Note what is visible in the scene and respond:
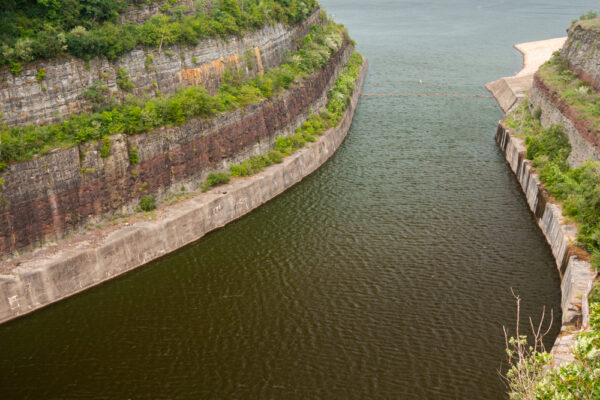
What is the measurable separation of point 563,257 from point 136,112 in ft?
79.3

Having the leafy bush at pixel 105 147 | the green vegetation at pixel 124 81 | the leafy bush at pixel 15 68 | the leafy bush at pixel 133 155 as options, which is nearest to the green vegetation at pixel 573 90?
the leafy bush at pixel 133 155

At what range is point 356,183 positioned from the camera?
132 ft

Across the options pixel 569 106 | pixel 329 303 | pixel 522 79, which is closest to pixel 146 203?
pixel 329 303

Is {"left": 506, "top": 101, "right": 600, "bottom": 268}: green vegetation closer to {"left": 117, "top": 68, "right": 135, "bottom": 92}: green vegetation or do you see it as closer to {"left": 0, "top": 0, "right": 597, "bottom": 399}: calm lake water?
{"left": 0, "top": 0, "right": 597, "bottom": 399}: calm lake water

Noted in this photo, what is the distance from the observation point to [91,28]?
31.8 meters

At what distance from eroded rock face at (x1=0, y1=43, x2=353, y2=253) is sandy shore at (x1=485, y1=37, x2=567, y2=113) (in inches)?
1143

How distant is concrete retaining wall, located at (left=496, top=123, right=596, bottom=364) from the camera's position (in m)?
22.1

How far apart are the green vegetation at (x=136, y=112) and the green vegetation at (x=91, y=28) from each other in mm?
2665

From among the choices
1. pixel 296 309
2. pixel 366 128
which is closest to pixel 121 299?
pixel 296 309

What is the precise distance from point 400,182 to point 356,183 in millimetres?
3200

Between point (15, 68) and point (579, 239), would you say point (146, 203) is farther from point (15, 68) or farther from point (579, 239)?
point (579, 239)

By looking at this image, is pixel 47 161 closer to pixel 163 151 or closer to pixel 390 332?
pixel 163 151

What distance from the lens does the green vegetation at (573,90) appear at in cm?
3684

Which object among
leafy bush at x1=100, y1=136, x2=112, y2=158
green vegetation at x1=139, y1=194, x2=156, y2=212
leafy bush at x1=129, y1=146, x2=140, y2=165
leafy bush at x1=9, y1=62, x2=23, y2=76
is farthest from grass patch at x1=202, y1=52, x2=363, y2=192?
leafy bush at x1=9, y1=62, x2=23, y2=76
